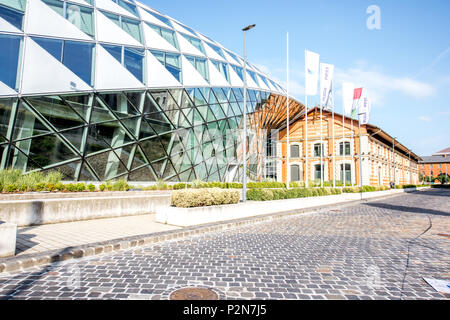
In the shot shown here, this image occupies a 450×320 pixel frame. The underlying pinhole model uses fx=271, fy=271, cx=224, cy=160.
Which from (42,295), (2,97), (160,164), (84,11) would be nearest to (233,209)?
(42,295)

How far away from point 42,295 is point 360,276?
5.20 m

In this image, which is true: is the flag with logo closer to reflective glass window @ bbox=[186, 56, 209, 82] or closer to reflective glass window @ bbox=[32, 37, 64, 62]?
reflective glass window @ bbox=[186, 56, 209, 82]

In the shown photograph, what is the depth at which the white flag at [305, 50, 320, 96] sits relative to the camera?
25.6 meters

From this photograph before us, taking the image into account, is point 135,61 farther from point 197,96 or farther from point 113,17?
point 197,96

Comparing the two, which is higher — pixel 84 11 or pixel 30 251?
pixel 84 11

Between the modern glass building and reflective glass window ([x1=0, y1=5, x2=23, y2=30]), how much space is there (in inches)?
1.8

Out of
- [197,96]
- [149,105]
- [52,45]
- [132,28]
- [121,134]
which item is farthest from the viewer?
[197,96]

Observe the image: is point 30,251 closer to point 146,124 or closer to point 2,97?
point 2,97

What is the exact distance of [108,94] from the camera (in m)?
16.8

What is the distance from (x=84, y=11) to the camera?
1756cm

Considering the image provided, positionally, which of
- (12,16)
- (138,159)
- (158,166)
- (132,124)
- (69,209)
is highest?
(12,16)

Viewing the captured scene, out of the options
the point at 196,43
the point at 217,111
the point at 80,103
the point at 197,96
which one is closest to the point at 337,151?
the point at 217,111

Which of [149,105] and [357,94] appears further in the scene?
[357,94]

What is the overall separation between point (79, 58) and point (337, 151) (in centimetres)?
3915
